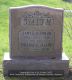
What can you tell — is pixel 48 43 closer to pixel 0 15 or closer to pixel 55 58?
pixel 55 58

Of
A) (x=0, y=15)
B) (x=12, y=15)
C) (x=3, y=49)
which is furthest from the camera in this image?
(x=0, y=15)

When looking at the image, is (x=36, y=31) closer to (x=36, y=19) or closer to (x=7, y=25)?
(x=36, y=19)

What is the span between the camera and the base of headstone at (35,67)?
7.16 m

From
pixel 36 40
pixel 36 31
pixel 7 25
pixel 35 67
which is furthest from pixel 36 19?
pixel 7 25

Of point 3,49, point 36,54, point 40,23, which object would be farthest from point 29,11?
point 3,49

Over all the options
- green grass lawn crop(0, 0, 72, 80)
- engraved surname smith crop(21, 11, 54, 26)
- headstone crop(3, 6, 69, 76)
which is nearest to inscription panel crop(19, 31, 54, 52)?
headstone crop(3, 6, 69, 76)

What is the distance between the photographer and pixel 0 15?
12.7 metres

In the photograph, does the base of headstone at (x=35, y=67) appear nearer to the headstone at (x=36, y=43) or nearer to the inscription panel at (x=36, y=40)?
the headstone at (x=36, y=43)

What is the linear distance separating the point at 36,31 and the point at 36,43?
250mm

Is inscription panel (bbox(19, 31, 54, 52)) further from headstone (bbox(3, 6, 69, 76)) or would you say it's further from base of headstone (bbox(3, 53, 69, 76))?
base of headstone (bbox(3, 53, 69, 76))

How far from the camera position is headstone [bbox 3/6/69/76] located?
23.4 feet

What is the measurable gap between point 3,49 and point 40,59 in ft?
6.09

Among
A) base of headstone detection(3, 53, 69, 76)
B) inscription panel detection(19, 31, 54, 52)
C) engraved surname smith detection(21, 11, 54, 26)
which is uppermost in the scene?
engraved surname smith detection(21, 11, 54, 26)

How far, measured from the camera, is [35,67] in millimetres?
7215
